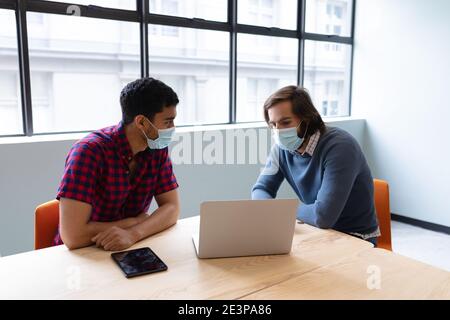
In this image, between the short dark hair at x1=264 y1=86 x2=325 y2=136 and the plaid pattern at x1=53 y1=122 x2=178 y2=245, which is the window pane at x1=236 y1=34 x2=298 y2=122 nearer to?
the short dark hair at x1=264 y1=86 x2=325 y2=136

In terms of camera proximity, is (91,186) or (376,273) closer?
(376,273)

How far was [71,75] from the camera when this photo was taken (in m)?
2.96

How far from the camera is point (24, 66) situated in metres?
2.38

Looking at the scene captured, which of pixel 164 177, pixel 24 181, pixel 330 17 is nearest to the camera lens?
pixel 164 177

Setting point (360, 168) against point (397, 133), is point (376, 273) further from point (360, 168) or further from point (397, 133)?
point (397, 133)

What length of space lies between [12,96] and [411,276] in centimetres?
236

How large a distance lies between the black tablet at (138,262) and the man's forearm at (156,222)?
0.11 meters

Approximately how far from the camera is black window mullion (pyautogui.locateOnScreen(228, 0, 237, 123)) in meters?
3.26

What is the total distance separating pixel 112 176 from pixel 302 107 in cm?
87

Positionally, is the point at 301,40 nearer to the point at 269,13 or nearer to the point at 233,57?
the point at 269,13

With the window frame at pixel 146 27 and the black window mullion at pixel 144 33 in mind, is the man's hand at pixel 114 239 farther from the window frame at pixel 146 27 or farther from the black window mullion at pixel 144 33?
the black window mullion at pixel 144 33

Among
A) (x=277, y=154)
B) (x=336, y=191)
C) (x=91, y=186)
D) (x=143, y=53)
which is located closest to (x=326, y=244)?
(x=336, y=191)

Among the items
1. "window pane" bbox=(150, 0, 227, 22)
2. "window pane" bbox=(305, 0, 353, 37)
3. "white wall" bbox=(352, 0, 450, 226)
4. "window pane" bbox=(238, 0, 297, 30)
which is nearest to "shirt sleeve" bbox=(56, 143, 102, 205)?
"window pane" bbox=(150, 0, 227, 22)

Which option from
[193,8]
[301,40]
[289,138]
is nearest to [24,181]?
[289,138]
